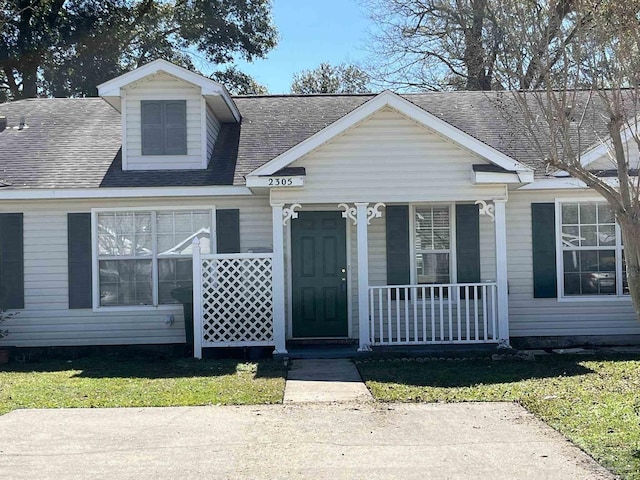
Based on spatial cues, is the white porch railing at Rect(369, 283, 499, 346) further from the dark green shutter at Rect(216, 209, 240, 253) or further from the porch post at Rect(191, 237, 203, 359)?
the porch post at Rect(191, 237, 203, 359)

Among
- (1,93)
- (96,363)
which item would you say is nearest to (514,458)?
(96,363)

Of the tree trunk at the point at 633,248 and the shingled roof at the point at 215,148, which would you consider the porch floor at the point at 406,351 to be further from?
the tree trunk at the point at 633,248

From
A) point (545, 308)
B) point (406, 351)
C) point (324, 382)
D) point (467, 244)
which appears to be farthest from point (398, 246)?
point (324, 382)

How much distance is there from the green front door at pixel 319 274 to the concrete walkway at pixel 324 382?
5.06ft

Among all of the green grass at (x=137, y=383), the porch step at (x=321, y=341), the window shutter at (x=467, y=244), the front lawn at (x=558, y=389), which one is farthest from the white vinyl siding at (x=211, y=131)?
the front lawn at (x=558, y=389)

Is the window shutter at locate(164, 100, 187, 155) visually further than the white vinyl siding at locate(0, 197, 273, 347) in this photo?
Yes

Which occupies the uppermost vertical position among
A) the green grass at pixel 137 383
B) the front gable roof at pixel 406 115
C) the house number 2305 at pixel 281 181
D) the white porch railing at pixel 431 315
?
the front gable roof at pixel 406 115

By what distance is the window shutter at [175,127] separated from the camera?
40.0 feet

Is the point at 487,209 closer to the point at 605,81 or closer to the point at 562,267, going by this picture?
the point at 562,267

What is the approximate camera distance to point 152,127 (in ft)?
40.0

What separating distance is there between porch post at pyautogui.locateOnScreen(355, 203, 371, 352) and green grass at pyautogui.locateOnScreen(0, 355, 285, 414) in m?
1.47

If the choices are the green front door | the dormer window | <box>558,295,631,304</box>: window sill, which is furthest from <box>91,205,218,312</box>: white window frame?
<box>558,295,631,304</box>: window sill

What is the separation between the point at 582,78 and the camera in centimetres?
731

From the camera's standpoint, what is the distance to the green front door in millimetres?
12109
